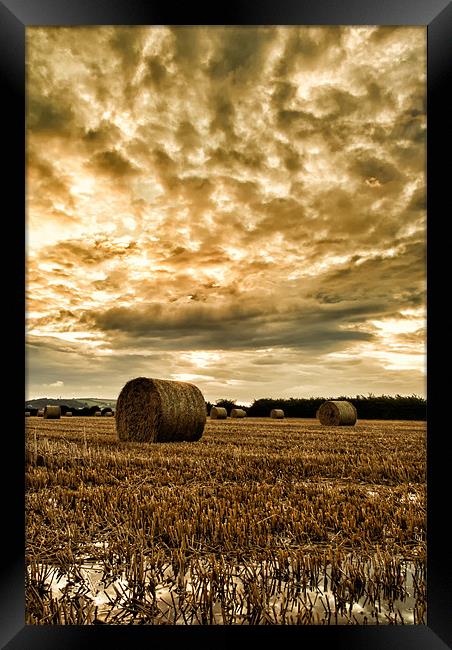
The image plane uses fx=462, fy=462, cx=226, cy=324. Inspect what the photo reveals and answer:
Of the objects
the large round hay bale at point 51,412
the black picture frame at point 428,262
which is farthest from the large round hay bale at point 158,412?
the large round hay bale at point 51,412

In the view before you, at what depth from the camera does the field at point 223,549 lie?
2072 millimetres

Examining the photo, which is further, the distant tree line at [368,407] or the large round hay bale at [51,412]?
the distant tree line at [368,407]

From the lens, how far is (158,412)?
938 cm

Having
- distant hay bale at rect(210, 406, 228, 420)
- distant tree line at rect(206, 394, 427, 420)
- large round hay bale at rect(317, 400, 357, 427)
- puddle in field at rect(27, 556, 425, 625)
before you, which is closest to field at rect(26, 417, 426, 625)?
puddle in field at rect(27, 556, 425, 625)

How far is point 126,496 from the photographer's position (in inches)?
156

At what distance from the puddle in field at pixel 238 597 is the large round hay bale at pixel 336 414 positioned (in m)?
15.4

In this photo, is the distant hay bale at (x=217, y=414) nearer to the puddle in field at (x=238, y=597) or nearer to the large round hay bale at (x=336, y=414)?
the large round hay bale at (x=336, y=414)

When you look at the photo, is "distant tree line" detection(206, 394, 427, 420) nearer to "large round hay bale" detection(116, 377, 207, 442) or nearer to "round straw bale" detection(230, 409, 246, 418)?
"round straw bale" detection(230, 409, 246, 418)

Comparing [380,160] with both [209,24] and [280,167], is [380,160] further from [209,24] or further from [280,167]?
[209,24]

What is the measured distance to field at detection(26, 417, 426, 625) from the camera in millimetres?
2072

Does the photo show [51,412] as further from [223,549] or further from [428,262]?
[428,262]

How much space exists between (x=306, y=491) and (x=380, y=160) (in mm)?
3339
